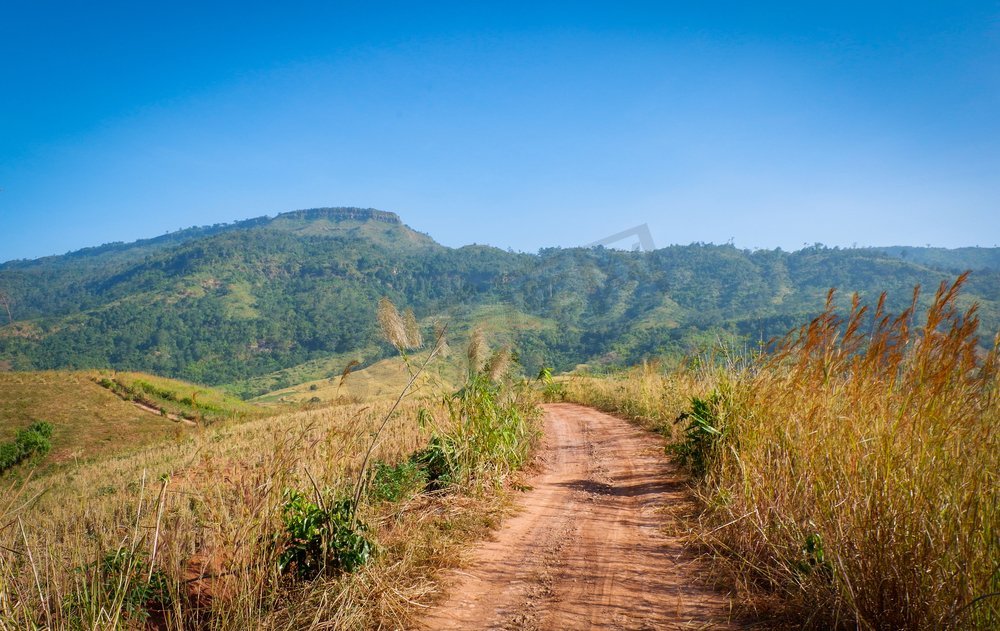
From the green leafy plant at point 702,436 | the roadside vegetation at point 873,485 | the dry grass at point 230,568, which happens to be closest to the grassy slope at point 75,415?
the dry grass at point 230,568

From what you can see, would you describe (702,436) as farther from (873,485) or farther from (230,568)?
(230,568)

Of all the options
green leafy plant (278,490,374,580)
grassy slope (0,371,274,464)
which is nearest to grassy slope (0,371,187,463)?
grassy slope (0,371,274,464)

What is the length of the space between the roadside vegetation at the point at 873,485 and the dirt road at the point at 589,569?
39cm

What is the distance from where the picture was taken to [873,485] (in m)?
2.58

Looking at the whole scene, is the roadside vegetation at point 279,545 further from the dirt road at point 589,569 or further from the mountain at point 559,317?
the mountain at point 559,317

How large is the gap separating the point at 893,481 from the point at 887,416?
2.93 feet

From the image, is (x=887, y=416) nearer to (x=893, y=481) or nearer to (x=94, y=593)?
(x=893, y=481)

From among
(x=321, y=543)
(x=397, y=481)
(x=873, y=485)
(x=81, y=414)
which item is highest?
(x=873, y=485)

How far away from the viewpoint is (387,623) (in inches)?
123

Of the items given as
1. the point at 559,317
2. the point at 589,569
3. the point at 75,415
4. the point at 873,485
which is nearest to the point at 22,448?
the point at 75,415

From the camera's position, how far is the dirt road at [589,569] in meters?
3.16

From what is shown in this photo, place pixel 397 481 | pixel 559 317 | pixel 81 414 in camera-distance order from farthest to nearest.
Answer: pixel 559 317, pixel 81 414, pixel 397 481

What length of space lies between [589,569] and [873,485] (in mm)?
2130

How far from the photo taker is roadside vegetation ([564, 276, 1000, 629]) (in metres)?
2.18
